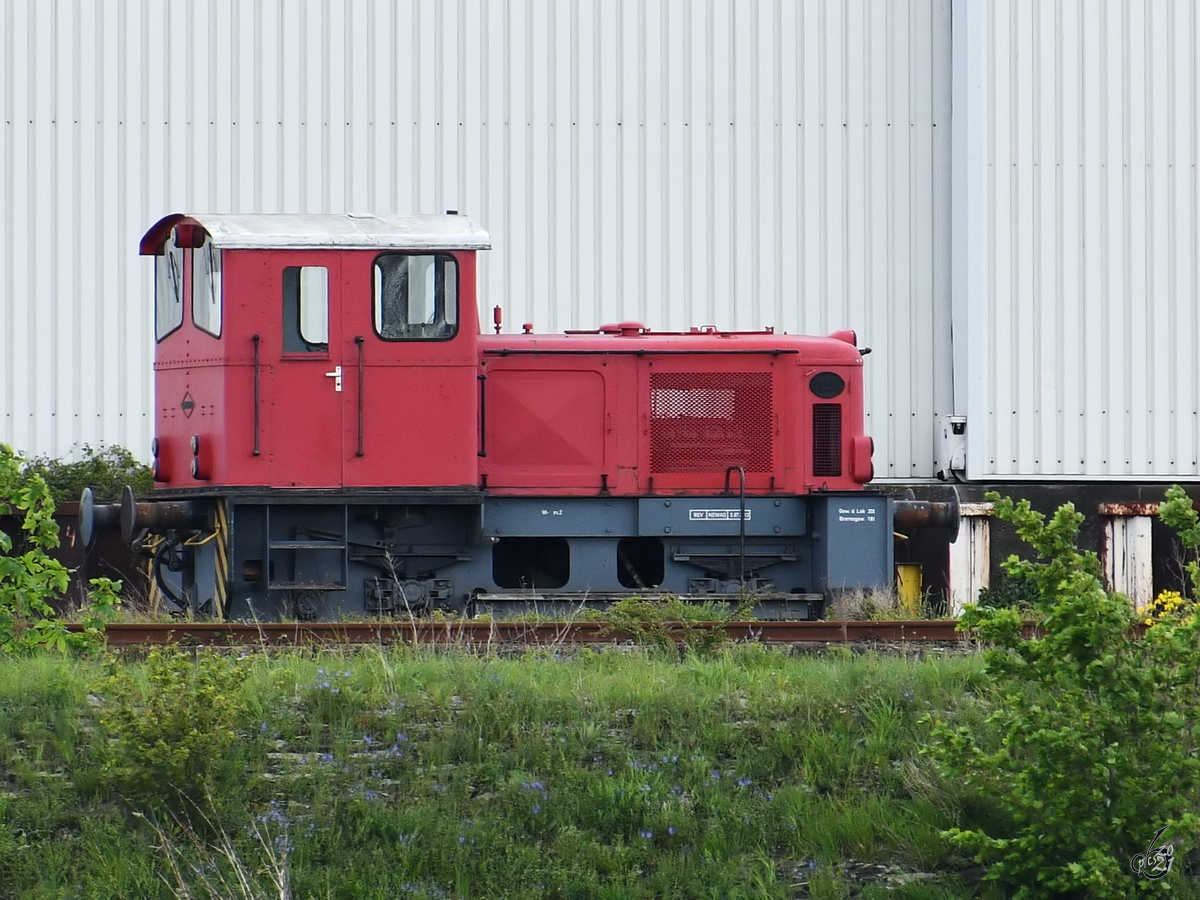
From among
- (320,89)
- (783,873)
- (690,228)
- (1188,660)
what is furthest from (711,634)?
(320,89)

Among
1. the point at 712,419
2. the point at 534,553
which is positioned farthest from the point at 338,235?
the point at 712,419

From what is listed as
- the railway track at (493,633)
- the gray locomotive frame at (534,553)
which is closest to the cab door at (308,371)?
Result: the gray locomotive frame at (534,553)

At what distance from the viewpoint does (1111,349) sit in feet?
51.8

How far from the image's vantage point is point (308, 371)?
33.6ft

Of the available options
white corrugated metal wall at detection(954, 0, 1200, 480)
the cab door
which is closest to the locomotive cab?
the cab door

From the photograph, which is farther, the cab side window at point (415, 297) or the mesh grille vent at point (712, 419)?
the mesh grille vent at point (712, 419)

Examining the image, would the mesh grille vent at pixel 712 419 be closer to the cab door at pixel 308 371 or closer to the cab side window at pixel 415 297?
the cab side window at pixel 415 297

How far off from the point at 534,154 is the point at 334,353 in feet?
21.1

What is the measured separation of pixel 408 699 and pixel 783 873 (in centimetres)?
192

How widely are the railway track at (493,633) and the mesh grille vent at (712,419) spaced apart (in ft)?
6.71

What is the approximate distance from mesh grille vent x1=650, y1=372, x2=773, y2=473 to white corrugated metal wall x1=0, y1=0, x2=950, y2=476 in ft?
15.7

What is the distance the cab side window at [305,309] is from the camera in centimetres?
1025

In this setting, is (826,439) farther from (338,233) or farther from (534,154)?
(534,154)

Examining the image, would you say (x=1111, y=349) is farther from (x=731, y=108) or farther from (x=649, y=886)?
(x=649, y=886)
